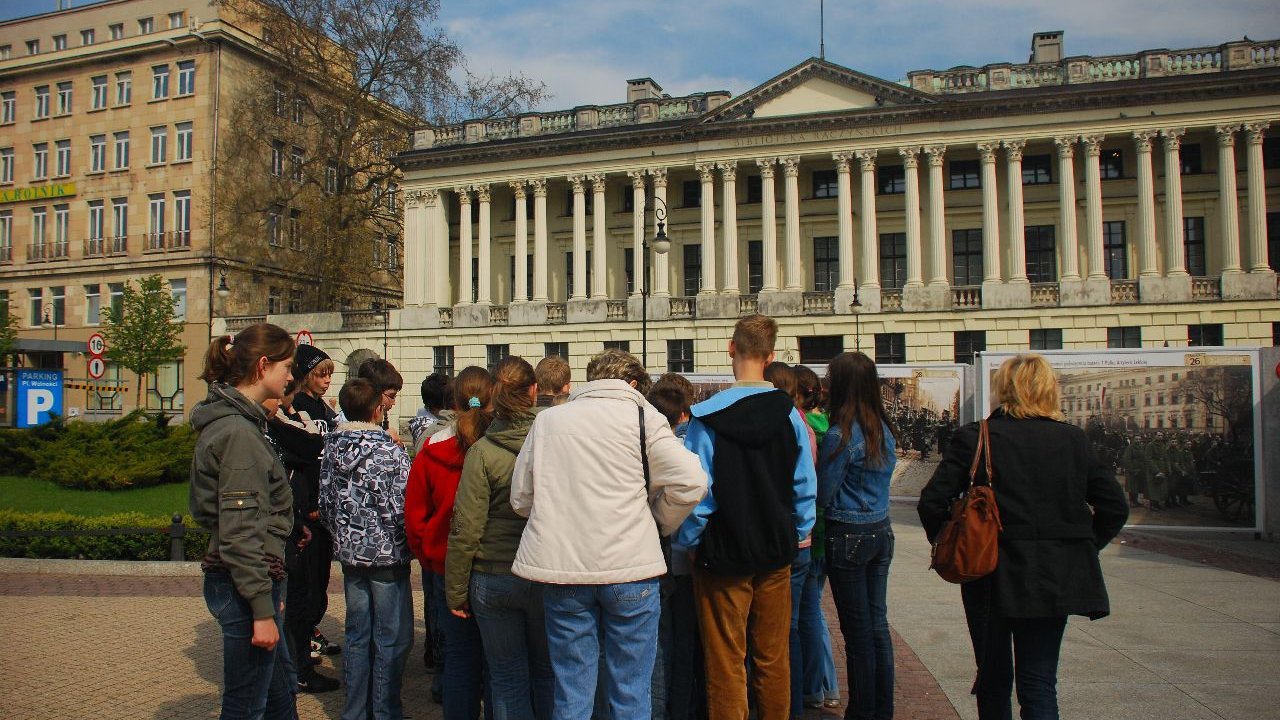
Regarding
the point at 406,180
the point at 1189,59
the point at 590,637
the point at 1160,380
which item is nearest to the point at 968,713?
the point at 590,637

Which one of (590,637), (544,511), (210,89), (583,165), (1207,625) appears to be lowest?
(1207,625)

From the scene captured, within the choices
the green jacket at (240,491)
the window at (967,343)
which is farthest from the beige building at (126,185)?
the green jacket at (240,491)

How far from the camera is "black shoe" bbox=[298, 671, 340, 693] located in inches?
272

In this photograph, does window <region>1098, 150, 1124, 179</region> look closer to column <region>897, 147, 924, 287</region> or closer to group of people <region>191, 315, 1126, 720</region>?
column <region>897, 147, 924, 287</region>

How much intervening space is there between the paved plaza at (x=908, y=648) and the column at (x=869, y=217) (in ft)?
98.3

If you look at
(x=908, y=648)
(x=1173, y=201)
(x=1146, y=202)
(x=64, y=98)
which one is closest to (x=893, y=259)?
(x=1146, y=202)

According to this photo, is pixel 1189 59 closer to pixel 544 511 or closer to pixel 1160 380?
pixel 1160 380

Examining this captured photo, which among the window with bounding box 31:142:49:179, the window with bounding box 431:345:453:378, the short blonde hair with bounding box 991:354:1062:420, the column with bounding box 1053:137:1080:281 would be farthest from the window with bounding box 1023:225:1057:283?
the window with bounding box 31:142:49:179

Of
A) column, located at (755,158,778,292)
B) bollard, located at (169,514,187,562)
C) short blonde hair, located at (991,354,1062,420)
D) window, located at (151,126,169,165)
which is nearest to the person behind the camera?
short blonde hair, located at (991,354,1062,420)

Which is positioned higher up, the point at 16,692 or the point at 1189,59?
the point at 1189,59

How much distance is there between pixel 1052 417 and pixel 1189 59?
41.7 meters

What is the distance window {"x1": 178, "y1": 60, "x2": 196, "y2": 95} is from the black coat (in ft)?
183

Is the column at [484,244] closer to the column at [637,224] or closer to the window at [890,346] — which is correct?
the column at [637,224]

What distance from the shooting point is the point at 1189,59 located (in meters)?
37.9
